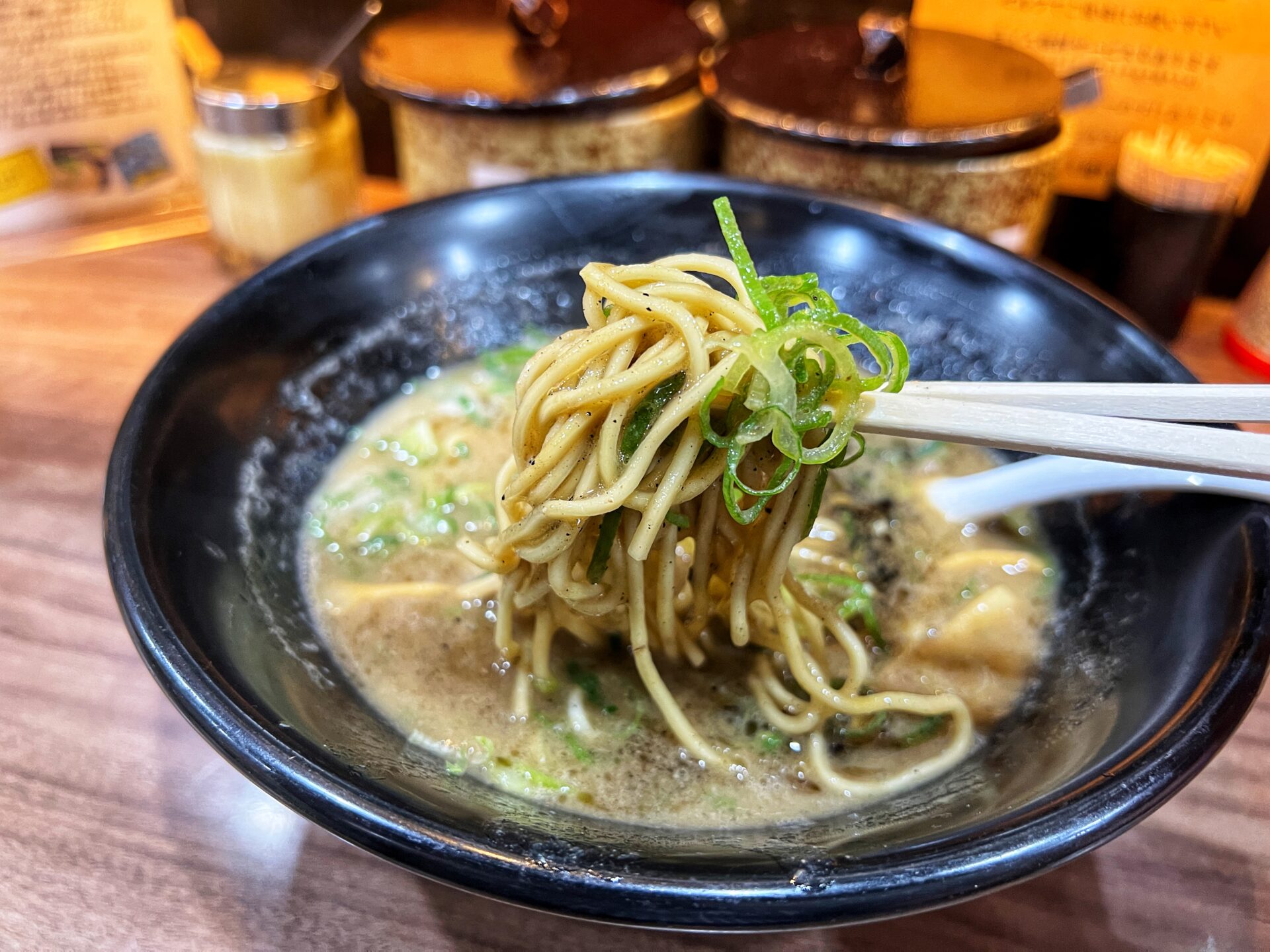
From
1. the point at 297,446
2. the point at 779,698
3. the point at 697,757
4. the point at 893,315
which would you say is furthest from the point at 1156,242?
the point at 297,446

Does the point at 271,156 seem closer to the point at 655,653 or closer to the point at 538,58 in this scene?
the point at 538,58

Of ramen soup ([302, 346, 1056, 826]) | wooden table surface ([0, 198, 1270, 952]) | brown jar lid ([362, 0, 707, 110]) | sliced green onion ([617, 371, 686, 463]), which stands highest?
brown jar lid ([362, 0, 707, 110])

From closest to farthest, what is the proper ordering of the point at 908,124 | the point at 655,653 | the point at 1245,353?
the point at 655,653
the point at 908,124
the point at 1245,353

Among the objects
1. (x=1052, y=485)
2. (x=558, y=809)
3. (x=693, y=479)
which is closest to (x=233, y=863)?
(x=558, y=809)

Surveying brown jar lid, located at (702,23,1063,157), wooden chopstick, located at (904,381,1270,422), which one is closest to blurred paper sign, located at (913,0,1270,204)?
brown jar lid, located at (702,23,1063,157)

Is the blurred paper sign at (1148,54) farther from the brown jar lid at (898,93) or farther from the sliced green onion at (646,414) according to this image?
the sliced green onion at (646,414)

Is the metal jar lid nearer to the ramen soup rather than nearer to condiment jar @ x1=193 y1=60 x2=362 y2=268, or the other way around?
condiment jar @ x1=193 y1=60 x2=362 y2=268

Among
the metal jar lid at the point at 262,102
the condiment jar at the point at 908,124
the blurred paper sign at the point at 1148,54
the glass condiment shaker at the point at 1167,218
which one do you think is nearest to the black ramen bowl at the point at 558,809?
the condiment jar at the point at 908,124

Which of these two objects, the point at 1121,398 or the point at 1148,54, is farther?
the point at 1148,54

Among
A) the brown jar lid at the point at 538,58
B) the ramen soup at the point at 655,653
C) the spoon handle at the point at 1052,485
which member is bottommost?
the ramen soup at the point at 655,653
